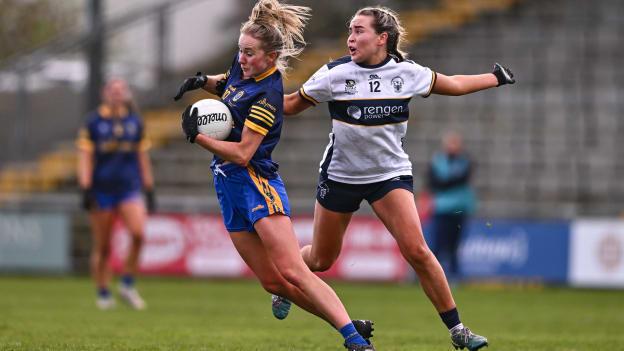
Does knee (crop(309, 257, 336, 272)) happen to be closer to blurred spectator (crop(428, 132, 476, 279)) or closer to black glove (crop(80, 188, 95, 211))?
black glove (crop(80, 188, 95, 211))

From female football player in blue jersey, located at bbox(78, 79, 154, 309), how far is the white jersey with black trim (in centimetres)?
549

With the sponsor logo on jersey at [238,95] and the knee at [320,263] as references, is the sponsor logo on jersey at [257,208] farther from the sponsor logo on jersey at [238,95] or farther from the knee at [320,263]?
the knee at [320,263]

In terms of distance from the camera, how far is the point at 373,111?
804cm

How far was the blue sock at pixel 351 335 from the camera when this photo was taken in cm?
742

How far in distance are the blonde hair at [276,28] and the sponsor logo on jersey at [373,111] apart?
1.87 feet

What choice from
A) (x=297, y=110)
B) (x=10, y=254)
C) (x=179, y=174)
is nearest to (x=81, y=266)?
(x=10, y=254)

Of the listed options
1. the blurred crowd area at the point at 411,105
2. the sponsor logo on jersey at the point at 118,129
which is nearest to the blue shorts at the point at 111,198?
the sponsor logo on jersey at the point at 118,129

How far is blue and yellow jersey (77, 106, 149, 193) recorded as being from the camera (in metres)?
13.3

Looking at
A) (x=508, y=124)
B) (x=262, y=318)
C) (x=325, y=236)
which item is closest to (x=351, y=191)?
(x=325, y=236)

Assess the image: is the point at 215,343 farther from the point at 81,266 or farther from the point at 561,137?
the point at 561,137

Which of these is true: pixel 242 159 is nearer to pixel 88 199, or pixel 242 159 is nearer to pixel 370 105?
pixel 370 105

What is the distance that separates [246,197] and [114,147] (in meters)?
6.19

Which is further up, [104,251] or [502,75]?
[502,75]

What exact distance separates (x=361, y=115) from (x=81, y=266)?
11.7 meters
